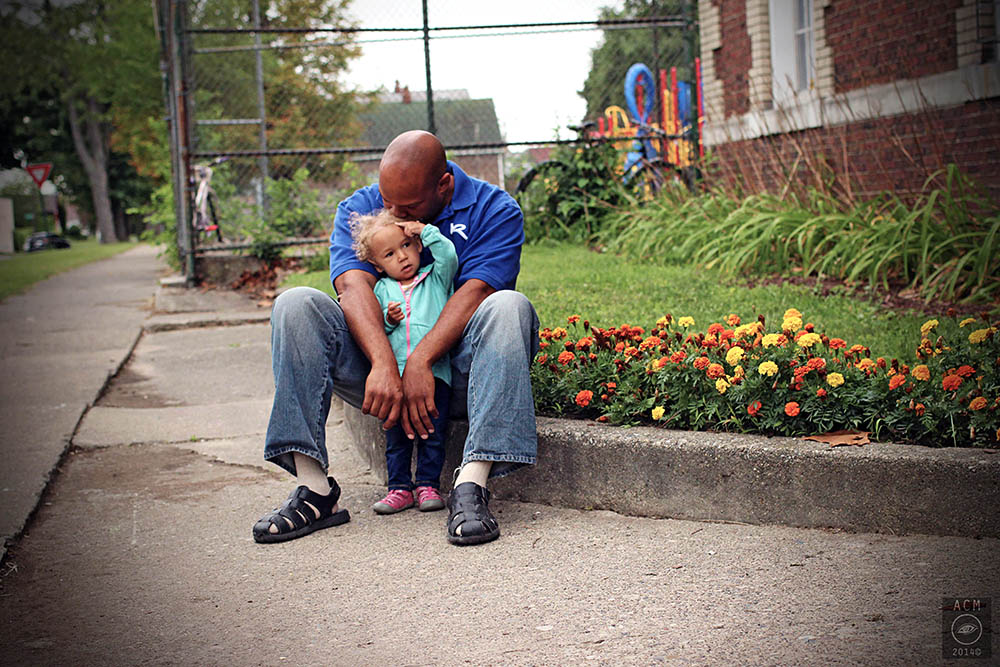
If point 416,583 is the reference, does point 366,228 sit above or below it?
above

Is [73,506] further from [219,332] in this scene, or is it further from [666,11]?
[666,11]

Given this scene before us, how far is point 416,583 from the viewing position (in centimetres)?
268

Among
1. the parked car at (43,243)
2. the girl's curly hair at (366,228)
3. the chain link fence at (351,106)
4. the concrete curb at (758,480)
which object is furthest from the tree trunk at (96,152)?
the concrete curb at (758,480)

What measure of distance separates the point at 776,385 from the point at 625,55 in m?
8.04

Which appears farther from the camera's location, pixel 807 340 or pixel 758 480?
pixel 807 340

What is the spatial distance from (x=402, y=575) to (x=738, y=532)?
1.00m

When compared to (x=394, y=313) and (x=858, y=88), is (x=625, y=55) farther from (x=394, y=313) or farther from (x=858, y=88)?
(x=394, y=313)

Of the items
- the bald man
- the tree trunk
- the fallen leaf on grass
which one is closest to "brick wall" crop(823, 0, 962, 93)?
the fallen leaf on grass

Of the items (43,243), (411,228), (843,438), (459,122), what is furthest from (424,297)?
(43,243)

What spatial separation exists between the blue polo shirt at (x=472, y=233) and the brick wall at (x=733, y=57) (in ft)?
26.4

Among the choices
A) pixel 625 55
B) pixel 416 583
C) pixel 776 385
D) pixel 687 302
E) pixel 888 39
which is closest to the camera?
pixel 416 583

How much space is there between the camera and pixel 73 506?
3463mm

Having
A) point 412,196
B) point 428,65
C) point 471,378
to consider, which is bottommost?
point 471,378

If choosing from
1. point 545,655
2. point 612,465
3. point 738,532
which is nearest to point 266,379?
point 612,465
